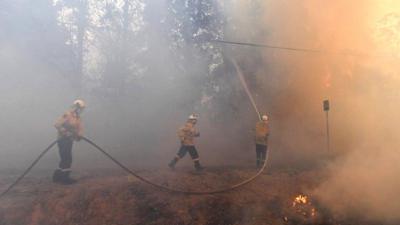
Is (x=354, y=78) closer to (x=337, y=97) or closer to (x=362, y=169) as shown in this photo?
(x=337, y=97)

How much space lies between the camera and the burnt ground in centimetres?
784

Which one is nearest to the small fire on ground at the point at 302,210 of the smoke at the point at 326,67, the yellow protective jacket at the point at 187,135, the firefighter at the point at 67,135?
the yellow protective jacket at the point at 187,135

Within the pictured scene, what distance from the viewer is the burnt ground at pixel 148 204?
25.7ft

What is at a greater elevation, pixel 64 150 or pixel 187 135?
pixel 187 135

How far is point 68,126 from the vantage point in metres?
9.10

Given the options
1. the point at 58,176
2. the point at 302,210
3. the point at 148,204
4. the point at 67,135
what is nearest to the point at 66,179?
the point at 58,176

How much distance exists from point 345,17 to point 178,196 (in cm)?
1308

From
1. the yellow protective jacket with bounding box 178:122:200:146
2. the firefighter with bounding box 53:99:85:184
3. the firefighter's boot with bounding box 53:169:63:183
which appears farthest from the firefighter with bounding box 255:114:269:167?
the firefighter's boot with bounding box 53:169:63:183

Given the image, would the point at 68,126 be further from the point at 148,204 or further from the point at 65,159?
→ the point at 148,204

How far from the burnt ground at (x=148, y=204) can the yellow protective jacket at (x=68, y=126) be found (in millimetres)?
1245

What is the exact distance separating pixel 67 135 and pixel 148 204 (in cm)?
271

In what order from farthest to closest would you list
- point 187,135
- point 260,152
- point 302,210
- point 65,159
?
point 260,152 → point 187,135 → point 65,159 → point 302,210

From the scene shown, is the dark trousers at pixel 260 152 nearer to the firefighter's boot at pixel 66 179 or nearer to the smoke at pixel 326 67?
the smoke at pixel 326 67

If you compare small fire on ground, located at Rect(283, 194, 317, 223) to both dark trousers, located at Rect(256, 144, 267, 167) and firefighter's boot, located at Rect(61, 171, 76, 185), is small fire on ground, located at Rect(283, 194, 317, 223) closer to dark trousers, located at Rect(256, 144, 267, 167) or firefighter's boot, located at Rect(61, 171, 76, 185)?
dark trousers, located at Rect(256, 144, 267, 167)
